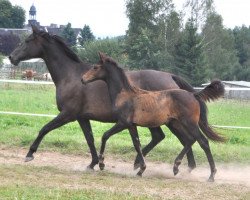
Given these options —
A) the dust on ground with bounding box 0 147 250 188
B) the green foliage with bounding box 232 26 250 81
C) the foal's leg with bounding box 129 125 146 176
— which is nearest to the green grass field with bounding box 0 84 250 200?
the dust on ground with bounding box 0 147 250 188

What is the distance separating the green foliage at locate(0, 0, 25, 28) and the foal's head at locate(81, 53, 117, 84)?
84.3 meters

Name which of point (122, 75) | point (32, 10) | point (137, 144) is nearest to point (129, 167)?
point (137, 144)

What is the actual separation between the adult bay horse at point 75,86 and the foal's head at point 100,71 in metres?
0.45

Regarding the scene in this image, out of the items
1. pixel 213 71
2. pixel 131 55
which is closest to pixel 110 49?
pixel 131 55

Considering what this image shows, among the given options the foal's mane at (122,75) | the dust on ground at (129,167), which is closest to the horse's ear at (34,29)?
the foal's mane at (122,75)

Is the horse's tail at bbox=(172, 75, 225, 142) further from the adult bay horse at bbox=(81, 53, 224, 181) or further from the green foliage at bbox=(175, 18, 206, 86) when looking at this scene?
the green foliage at bbox=(175, 18, 206, 86)

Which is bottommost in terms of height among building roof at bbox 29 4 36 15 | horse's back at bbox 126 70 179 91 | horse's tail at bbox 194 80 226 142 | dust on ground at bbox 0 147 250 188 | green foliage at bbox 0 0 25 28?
→ dust on ground at bbox 0 147 250 188

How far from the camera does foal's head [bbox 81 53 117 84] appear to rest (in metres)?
8.00

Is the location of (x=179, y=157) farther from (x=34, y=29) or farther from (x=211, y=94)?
(x=34, y=29)

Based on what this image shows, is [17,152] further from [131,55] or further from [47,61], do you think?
[131,55]

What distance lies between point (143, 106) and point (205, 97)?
39.7 inches

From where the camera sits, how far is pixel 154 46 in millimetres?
49094

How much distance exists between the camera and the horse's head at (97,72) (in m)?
8.00

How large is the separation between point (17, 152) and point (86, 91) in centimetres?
254
